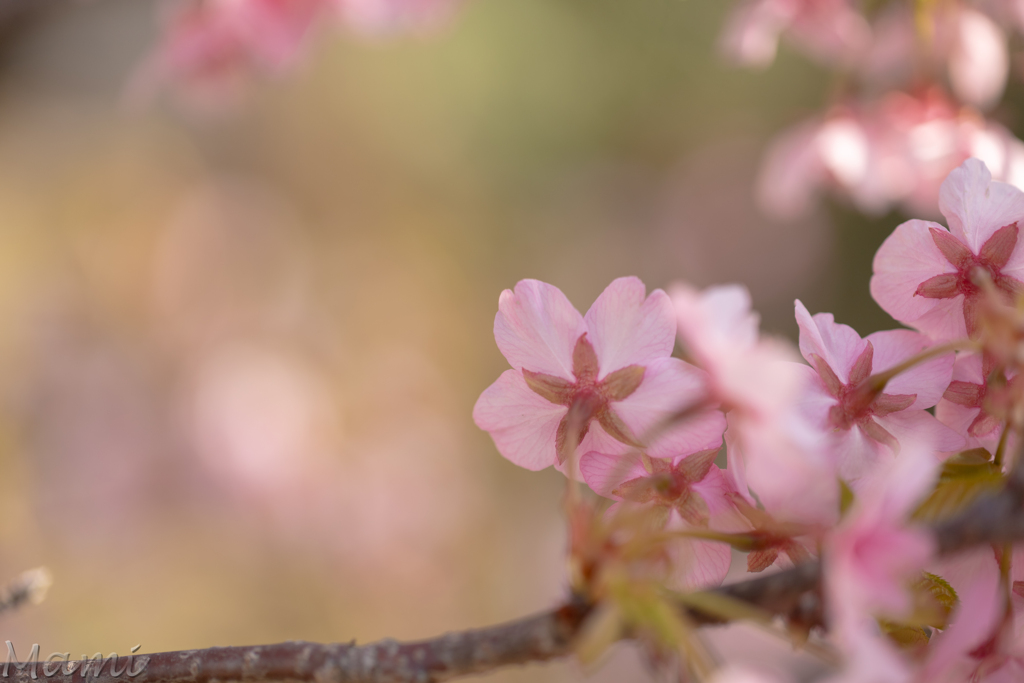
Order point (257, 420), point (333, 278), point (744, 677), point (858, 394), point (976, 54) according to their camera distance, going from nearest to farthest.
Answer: point (744, 677), point (858, 394), point (976, 54), point (257, 420), point (333, 278)

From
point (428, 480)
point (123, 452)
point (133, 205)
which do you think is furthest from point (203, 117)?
point (428, 480)

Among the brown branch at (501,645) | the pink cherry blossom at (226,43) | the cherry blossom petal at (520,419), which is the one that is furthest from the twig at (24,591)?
the pink cherry blossom at (226,43)

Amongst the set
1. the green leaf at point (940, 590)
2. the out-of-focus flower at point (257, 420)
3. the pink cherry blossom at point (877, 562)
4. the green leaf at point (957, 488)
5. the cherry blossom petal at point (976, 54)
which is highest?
the cherry blossom petal at point (976, 54)

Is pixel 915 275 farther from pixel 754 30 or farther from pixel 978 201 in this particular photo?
pixel 754 30

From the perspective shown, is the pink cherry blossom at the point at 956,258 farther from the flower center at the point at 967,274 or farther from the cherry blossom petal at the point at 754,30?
the cherry blossom petal at the point at 754,30

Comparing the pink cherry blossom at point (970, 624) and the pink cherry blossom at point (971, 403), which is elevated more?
the pink cherry blossom at point (971, 403)

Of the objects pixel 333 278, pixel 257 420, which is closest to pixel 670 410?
pixel 257 420

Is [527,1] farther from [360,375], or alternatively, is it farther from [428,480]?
[428,480]
